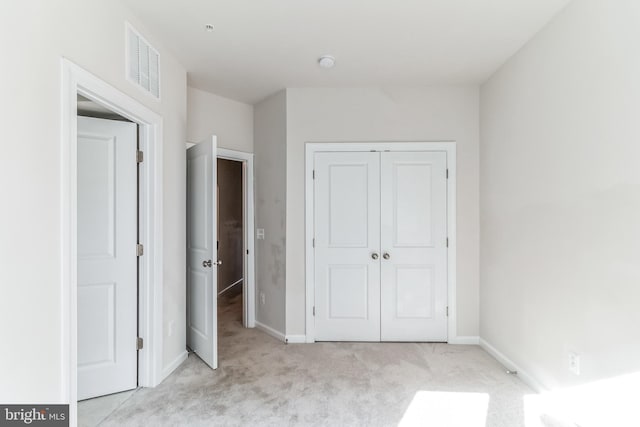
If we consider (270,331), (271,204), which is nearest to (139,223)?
(271,204)

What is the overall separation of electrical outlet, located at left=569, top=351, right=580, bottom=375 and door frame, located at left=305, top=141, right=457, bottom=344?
1258mm

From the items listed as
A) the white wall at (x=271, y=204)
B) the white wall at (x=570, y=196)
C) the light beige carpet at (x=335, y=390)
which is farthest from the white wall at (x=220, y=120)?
the white wall at (x=570, y=196)

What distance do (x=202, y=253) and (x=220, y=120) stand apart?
155cm

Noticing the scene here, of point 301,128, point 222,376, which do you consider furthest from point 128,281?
point 301,128

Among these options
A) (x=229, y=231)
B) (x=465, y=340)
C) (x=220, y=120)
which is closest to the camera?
(x=465, y=340)

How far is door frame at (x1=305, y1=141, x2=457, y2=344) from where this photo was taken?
10.6 ft

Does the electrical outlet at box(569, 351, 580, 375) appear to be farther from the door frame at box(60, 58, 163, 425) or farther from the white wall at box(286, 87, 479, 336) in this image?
the door frame at box(60, 58, 163, 425)

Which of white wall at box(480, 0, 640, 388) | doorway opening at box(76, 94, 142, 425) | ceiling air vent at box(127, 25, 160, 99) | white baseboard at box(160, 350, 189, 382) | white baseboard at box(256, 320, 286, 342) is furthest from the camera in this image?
white baseboard at box(256, 320, 286, 342)

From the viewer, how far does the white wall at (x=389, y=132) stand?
10.6ft

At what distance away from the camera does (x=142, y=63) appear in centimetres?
222

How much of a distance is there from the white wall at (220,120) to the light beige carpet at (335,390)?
2199mm

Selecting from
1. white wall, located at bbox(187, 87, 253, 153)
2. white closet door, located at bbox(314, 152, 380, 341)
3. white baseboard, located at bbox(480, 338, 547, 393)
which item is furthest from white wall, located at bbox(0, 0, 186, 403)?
white baseboard, located at bbox(480, 338, 547, 393)

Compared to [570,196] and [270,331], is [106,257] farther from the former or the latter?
[570,196]

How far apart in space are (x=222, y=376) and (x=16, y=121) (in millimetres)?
2167
